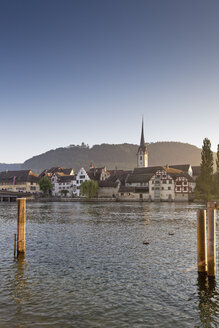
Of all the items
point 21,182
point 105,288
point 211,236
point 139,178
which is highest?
point 139,178

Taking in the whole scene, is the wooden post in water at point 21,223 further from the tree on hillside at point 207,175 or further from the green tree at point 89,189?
the green tree at point 89,189

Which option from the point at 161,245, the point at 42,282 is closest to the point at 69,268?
the point at 42,282

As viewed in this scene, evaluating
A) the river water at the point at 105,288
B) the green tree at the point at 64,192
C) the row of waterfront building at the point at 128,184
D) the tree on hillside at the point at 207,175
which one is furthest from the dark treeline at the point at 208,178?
the river water at the point at 105,288

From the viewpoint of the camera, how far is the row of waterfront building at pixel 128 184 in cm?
12938

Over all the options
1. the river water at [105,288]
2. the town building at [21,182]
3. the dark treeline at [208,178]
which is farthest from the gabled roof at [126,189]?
the river water at [105,288]

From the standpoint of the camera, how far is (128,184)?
480ft

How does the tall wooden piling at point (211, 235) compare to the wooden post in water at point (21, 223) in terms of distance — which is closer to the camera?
the tall wooden piling at point (211, 235)

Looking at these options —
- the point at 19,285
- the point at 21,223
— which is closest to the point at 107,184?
the point at 21,223

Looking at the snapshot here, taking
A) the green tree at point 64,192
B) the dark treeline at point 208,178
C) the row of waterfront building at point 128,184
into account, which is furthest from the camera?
the green tree at point 64,192

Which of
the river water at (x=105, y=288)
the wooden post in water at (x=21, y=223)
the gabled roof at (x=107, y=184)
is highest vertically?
the gabled roof at (x=107, y=184)

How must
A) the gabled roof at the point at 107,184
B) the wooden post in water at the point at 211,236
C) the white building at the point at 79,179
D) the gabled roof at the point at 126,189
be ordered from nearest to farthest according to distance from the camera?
the wooden post in water at the point at 211,236 → the gabled roof at the point at 126,189 → the gabled roof at the point at 107,184 → the white building at the point at 79,179

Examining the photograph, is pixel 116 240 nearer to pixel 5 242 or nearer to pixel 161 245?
pixel 161 245

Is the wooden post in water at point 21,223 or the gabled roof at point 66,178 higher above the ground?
the gabled roof at point 66,178

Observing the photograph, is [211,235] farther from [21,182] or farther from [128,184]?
[21,182]
